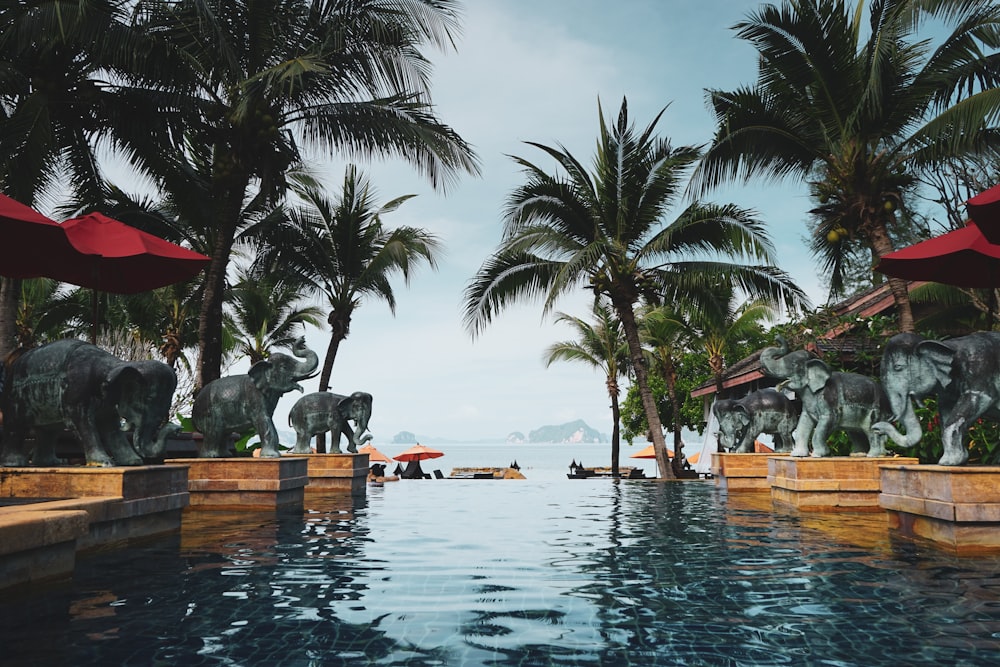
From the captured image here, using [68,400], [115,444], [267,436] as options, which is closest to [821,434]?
[267,436]

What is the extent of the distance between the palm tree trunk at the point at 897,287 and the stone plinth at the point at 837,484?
325cm

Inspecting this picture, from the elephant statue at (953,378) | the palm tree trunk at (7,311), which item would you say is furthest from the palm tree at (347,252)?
the elephant statue at (953,378)

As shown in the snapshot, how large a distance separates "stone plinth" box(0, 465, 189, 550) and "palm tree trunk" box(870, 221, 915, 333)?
11.0 m

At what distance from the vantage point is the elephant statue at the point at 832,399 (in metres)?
9.84

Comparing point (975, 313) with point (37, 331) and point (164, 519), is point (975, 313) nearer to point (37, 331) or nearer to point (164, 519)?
point (164, 519)

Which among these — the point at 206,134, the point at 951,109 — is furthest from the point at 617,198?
the point at 206,134

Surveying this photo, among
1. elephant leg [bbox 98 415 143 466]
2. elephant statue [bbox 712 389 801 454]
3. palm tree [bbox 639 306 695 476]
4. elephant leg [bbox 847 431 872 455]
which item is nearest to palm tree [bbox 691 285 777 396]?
palm tree [bbox 639 306 695 476]

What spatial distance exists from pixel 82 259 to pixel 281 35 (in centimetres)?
746

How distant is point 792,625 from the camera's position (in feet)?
13.4

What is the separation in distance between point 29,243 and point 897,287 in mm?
12617

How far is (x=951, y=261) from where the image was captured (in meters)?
8.36

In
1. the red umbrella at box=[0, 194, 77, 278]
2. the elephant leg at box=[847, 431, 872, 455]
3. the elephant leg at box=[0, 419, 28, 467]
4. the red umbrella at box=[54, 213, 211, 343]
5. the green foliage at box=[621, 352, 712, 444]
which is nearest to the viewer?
the red umbrella at box=[0, 194, 77, 278]

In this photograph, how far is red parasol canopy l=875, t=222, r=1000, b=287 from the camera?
309 inches

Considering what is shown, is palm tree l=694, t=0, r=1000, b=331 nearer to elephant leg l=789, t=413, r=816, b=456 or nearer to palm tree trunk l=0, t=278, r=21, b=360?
elephant leg l=789, t=413, r=816, b=456
